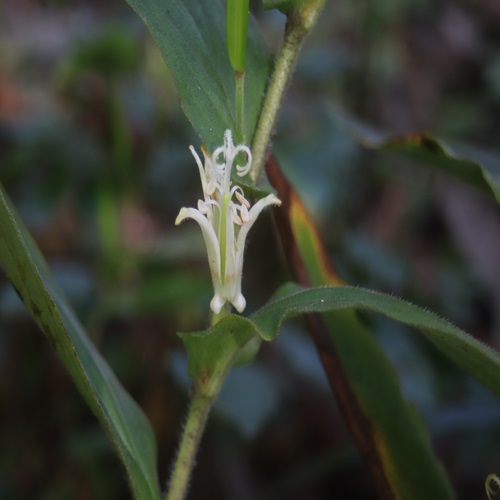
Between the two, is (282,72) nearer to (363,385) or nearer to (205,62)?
(205,62)

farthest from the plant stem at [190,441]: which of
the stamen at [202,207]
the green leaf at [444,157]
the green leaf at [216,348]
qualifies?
the green leaf at [444,157]

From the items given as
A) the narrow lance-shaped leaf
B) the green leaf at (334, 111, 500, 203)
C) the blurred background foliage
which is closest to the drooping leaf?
→ the narrow lance-shaped leaf

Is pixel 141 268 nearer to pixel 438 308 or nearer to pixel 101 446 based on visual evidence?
pixel 101 446

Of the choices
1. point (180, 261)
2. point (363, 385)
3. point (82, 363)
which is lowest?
point (180, 261)

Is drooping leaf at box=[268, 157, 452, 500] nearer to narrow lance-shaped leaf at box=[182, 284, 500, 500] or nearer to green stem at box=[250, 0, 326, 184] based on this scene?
narrow lance-shaped leaf at box=[182, 284, 500, 500]

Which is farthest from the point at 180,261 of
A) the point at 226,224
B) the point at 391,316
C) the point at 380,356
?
the point at 391,316

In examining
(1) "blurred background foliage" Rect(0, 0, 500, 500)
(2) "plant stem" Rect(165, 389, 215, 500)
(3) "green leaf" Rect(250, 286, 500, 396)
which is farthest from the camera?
(1) "blurred background foliage" Rect(0, 0, 500, 500)

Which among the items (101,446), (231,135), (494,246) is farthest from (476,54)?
(231,135)
